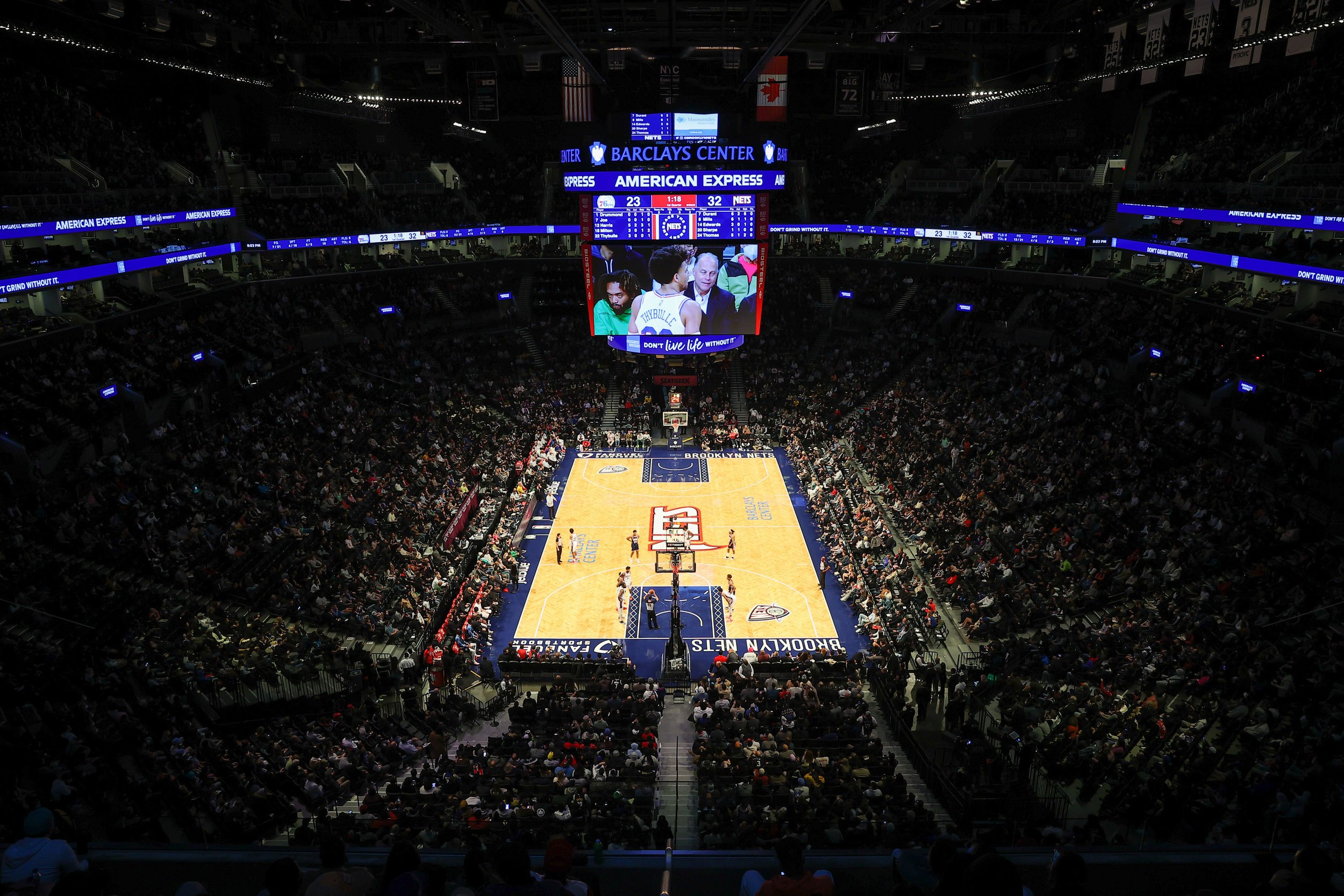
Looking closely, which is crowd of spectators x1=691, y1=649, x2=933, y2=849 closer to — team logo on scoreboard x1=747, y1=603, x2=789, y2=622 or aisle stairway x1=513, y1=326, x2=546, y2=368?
team logo on scoreboard x1=747, y1=603, x2=789, y2=622

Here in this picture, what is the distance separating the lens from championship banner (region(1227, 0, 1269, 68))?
75.7ft

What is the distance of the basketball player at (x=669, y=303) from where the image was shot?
129 feet

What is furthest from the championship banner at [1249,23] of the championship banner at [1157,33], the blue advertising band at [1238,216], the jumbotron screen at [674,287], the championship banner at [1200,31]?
the jumbotron screen at [674,287]

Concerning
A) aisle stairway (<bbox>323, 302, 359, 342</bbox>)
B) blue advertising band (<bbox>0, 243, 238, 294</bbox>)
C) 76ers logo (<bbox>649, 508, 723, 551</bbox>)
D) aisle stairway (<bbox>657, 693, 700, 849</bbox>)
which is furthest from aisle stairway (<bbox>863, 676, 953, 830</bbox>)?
aisle stairway (<bbox>323, 302, 359, 342</bbox>)

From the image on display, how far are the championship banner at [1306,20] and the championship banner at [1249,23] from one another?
2.40 feet

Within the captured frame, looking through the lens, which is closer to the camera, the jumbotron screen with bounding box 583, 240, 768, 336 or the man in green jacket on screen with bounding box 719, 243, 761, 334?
the jumbotron screen with bounding box 583, 240, 768, 336

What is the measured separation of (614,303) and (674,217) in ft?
15.5

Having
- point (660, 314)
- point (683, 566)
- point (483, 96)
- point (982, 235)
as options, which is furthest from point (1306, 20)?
point (483, 96)

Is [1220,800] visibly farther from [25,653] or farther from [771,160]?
[771,160]

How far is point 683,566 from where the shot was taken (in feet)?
96.7

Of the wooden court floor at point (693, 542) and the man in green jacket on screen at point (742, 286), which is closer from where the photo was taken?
the wooden court floor at point (693, 542)

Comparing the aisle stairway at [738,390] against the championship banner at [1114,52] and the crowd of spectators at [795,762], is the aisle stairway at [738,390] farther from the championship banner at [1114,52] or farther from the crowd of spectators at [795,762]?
the crowd of spectators at [795,762]

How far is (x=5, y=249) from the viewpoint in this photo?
101 ft

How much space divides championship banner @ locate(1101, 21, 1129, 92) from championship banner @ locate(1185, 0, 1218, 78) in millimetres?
2194
